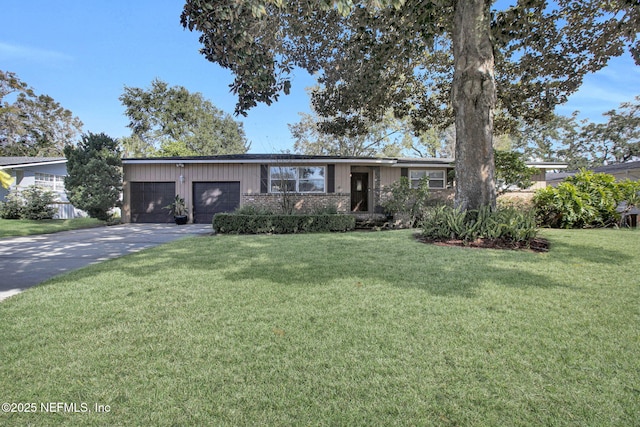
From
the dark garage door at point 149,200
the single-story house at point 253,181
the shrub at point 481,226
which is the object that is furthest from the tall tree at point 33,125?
the shrub at point 481,226

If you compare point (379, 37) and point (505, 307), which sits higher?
point (379, 37)

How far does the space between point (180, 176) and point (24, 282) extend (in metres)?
11.5

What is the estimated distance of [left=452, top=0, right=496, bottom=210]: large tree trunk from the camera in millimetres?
6914

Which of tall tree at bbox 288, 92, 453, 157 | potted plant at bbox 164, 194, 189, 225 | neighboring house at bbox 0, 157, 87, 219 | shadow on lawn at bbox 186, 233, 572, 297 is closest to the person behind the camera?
shadow on lawn at bbox 186, 233, 572, 297

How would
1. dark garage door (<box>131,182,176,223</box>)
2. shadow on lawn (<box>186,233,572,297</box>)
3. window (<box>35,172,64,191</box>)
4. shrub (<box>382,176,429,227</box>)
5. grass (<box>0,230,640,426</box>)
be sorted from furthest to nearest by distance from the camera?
1. window (<box>35,172,64,191</box>)
2. dark garage door (<box>131,182,176,223</box>)
3. shrub (<box>382,176,429,227</box>)
4. shadow on lawn (<box>186,233,572,297</box>)
5. grass (<box>0,230,640,426</box>)

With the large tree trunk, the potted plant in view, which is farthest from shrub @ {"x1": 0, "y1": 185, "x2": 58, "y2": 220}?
the large tree trunk

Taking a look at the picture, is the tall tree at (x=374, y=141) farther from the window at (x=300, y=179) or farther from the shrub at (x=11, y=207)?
the shrub at (x=11, y=207)

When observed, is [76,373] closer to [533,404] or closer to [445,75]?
[533,404]

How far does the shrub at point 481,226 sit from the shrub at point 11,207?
61.7 ft

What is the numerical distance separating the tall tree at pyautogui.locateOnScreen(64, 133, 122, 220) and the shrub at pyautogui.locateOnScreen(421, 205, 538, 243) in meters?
13.1

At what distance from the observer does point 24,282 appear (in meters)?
4.19

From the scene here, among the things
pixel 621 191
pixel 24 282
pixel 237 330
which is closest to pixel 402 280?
pixel 237 330

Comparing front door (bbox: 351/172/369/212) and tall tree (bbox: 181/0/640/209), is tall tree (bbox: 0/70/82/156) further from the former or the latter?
tall tree (bbox: 181/0/640/209)

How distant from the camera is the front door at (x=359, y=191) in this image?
1641cm
